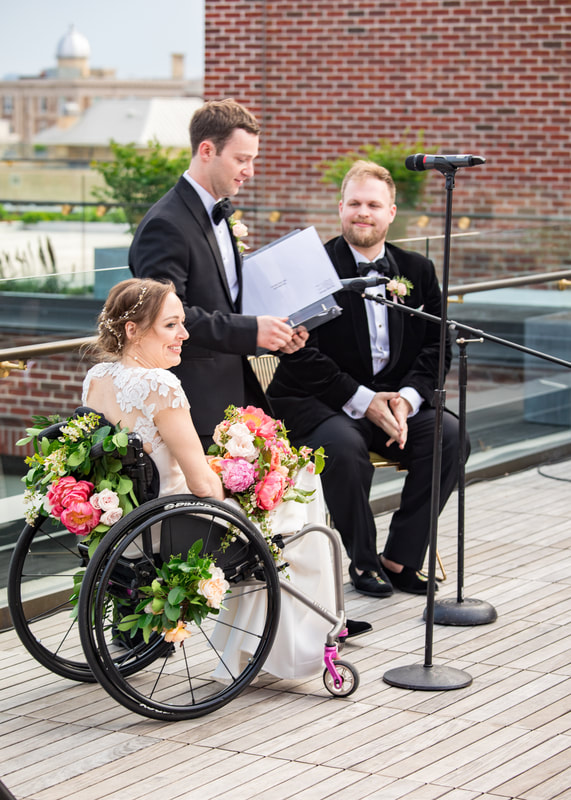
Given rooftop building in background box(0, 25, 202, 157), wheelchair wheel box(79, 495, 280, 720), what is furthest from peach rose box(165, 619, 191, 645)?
rooftop building in background box(0, 25, 202, 157)

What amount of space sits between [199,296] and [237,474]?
2.28 ft

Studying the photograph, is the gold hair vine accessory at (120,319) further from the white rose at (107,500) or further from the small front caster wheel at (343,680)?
the small front caster wheel at (343,680)

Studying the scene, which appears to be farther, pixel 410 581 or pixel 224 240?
pixel 410 581

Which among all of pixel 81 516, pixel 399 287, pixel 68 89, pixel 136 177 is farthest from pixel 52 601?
pixel 68 89

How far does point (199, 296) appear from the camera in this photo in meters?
3.81

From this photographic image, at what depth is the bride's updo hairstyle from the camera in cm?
335

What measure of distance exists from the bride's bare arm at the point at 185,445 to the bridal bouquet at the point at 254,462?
0.11 metres

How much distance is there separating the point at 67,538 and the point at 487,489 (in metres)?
→ 2.43

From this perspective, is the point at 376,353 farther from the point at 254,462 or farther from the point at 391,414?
the point at 254,462

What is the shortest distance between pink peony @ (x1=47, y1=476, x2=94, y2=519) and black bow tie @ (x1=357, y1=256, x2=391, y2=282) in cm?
153

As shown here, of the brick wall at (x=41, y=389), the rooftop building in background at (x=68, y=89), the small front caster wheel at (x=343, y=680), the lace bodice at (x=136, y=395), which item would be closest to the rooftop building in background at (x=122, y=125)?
the rooftop building in background at (x=68, y=89)

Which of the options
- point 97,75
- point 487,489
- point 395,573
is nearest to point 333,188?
point 487,489

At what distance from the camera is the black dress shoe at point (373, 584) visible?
4477 millimetres

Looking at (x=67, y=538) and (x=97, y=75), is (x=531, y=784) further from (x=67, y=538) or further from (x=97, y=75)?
(x=97, y=75)
